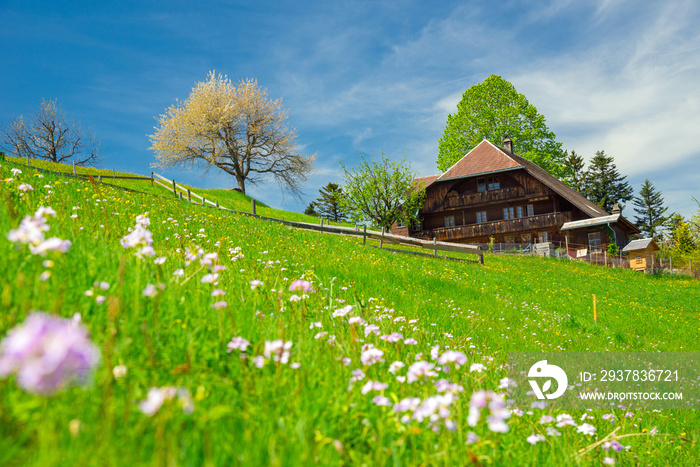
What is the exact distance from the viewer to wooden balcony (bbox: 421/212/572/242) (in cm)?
4141

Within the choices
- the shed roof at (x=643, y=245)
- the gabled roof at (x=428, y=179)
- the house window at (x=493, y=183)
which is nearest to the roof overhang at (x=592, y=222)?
the shed roof at (x=643, y=245)

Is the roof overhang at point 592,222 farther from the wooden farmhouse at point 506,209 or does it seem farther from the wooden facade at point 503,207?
the wooden facade at point 503,207

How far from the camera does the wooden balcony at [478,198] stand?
43316 mm

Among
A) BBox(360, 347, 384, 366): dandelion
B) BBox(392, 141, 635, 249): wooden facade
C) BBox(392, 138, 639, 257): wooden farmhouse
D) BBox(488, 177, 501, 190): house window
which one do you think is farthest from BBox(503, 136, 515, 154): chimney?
BBox(360, 347, 384, 366): dandelion

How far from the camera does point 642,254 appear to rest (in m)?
36.4

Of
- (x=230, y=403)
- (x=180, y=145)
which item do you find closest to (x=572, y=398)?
(x=230, y=403)

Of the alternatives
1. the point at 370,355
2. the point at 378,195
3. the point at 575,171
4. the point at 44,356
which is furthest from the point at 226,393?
the point at 575,171

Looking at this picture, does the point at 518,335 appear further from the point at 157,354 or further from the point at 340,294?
the point at 157,354

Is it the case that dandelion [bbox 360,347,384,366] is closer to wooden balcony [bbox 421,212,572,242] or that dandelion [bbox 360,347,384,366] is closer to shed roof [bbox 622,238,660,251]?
shed roof [bbox 622,238,660,251]

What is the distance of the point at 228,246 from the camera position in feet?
26.0

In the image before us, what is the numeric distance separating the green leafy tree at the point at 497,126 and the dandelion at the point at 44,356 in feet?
168

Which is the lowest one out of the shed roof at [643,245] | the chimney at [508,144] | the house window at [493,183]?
the shed roof at [643,245]

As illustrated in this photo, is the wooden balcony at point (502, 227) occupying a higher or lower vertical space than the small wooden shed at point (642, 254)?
higher

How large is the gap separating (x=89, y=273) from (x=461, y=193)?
152 feet
